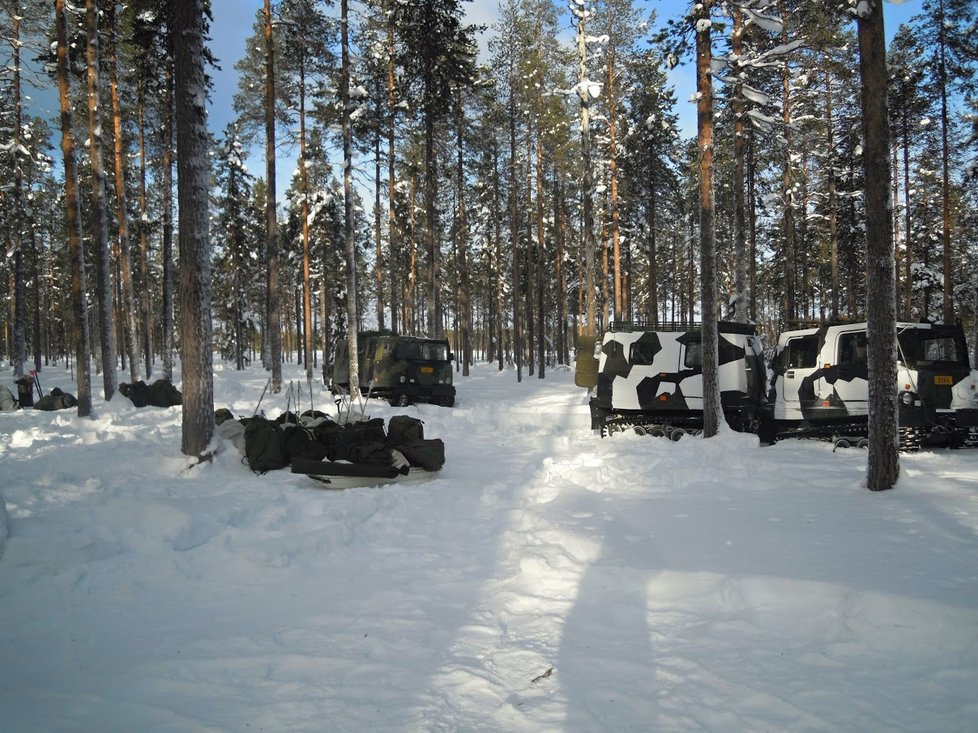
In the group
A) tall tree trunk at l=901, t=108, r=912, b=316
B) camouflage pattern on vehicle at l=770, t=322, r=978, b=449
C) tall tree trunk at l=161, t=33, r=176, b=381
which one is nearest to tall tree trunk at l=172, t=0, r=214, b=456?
camouflage pattern on vehicle at l=770, t=322, r=978, b=449

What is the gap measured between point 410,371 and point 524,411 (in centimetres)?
377

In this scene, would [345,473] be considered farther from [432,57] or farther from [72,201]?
[432,57]

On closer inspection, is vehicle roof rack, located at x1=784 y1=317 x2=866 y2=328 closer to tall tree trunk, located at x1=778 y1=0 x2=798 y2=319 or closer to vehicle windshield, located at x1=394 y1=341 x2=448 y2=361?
tall tree trunk, located at x1=778 y1=0 x2=798 y2=319

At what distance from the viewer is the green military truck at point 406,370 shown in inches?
658

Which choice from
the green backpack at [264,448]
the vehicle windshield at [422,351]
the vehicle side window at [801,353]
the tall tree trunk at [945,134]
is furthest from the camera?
the tall tree trunk at [945,134]

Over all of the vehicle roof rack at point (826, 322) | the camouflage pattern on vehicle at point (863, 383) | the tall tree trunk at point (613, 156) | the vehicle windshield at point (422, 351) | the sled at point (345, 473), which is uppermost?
the tall tree trunk at point (613, 156)

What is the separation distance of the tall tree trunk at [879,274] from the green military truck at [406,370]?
1236 centimetres

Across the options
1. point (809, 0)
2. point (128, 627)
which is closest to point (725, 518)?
point (128, 627)

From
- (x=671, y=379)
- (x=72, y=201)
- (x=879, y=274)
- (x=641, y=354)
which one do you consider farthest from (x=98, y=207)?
(x=879, y=274)

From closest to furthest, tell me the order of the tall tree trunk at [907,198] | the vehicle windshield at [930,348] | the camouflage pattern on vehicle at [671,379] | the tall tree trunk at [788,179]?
the vehicle windshield at [930,348]
the camouflage pattern on vehicle at [671,379]
the tall tree trunk at [788,179]
the tall tree trunk at [907,198]

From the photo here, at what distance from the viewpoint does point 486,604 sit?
3.94 metres

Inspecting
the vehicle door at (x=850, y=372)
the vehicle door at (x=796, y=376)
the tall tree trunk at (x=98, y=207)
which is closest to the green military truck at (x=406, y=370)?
the tall tree trunk at (x=98, y=207)

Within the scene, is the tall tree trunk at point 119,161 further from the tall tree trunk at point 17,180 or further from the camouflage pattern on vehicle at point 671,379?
the camouflage pattern on vehicle at point 671,379

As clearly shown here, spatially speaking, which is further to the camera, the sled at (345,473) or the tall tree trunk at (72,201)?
the tall tree trunk at (72,201)
